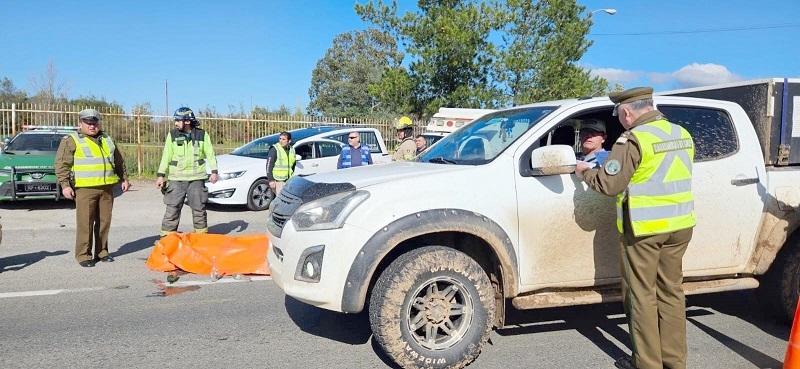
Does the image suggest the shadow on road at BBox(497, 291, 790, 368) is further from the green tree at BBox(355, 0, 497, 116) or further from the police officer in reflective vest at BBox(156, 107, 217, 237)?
the green tree at BBox(355, 0, 497, 116)

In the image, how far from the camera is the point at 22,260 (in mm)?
7023

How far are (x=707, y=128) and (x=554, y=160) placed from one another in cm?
163

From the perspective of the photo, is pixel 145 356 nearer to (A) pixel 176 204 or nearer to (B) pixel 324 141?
(A) pixel 176 204

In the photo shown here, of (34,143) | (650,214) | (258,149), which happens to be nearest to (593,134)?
(650,214)

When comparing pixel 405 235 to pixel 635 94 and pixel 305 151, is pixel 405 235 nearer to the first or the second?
pixel 635 94

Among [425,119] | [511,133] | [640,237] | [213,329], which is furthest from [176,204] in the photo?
[425,119]

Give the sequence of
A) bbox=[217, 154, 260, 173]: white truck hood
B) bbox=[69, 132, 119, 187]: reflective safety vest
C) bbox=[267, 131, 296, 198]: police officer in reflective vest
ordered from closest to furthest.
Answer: bbox=[69, 132, 119, 187]: reflective safety vest < bbox=[267, 131, 296, 198]: police officer in reflective vest < bbox=[217, 154, 260, 173]: white truck hood

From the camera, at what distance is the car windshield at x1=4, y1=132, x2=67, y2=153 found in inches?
458

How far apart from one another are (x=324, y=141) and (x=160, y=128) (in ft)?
22.5

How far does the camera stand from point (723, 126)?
15.2 feet

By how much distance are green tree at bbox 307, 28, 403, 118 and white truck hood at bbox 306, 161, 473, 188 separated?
48706 millimetres

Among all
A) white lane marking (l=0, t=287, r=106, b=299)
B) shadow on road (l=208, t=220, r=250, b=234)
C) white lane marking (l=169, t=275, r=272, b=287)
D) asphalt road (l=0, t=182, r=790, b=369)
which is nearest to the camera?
asphalt road (l=0, t=182, r=790, b=369)

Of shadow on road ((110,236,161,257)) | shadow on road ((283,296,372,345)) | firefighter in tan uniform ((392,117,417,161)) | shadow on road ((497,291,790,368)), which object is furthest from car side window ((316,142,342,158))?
shadow on road ((497,291,790,368))

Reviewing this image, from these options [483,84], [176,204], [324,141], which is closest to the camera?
[176,204]
